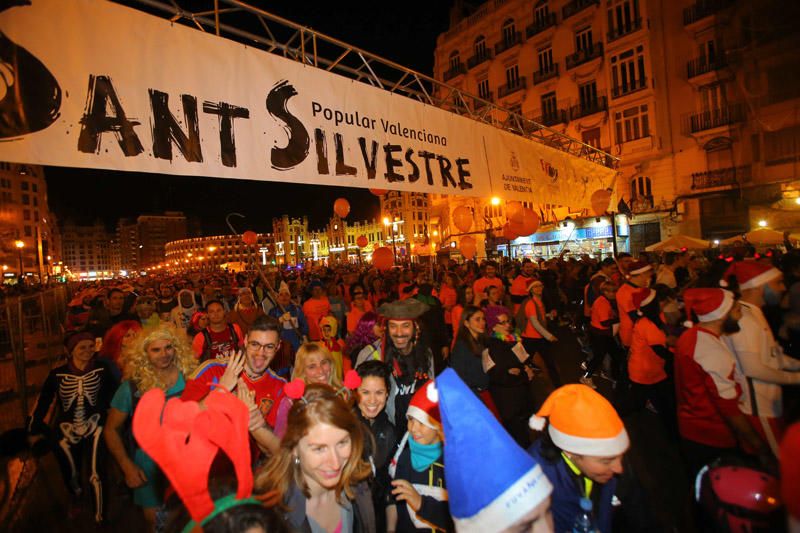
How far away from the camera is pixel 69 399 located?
3.56m

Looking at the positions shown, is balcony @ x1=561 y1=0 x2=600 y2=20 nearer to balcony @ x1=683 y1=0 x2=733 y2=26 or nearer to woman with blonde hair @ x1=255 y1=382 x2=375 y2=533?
balcony @ x1=683 y1=0 x2=733 y2=26

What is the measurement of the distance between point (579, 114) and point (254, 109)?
997 inches

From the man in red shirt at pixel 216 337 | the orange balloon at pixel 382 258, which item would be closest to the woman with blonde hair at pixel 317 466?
the man in red shirt at pixel 216 337


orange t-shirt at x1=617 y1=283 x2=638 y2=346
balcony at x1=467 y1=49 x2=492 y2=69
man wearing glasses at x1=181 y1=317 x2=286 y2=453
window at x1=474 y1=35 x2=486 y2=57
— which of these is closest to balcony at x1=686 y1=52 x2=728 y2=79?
balcony at x1=467 y1=49 x2=492 y2=69

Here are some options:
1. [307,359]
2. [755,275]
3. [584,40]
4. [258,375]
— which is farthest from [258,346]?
[584,40]

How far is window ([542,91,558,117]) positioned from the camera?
2631cm

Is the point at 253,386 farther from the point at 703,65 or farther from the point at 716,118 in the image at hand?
the point at 703,65

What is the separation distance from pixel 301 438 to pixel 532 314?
4.83 meters

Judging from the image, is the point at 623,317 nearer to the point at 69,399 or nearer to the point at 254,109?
the point at 254,109

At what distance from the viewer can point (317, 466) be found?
1.91m

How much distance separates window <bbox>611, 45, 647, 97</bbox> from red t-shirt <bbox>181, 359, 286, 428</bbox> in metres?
25.9

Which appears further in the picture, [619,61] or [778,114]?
[619,61]

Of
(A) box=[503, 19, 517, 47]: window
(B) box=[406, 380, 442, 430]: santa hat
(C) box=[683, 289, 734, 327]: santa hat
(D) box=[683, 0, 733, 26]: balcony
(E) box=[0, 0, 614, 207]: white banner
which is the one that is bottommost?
(B) box=[406, 380, 442, 430]: santa hat

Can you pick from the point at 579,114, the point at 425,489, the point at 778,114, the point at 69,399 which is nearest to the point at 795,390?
the point at 425,489
